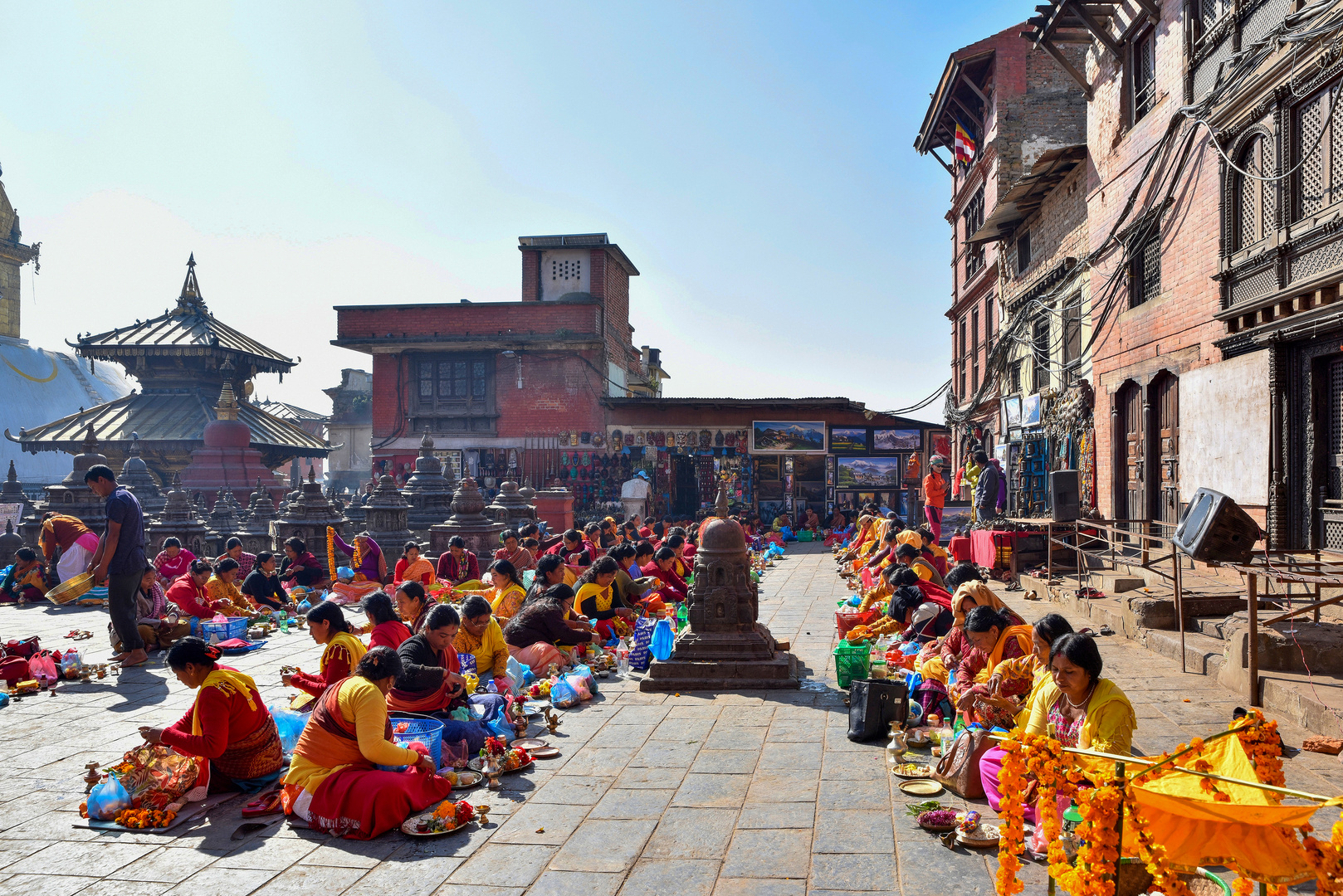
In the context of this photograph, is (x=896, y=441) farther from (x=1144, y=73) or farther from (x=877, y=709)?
(x=877, y=709)

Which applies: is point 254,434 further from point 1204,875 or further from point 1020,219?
point 1204,875

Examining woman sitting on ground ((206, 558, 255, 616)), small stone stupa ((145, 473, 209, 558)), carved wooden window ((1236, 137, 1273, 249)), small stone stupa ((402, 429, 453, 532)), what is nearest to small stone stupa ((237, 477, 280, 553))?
small stone stupa ((145, 473, 209, 558))

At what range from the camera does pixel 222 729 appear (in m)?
5.04

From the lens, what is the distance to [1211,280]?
11.6 metres

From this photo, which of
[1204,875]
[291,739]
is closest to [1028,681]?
[1204,875]

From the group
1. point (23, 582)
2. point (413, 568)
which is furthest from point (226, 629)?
point (23, 582)

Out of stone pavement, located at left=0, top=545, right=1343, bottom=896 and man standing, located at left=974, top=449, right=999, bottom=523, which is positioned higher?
man standing, located at left=974, top=449, right=999, bottom=523

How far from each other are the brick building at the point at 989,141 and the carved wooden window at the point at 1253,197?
878cm

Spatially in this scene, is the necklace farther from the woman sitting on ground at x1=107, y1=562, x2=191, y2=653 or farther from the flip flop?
the woman sitting on ground at x1=107, y1=562, x2=191, y2=653

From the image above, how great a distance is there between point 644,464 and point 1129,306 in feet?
54.2

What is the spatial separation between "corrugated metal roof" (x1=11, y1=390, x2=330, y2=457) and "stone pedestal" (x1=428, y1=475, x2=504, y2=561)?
1399 centimetres

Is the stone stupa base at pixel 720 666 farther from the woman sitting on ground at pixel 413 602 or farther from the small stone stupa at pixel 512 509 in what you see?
the small stone stupa at pixel 512 509

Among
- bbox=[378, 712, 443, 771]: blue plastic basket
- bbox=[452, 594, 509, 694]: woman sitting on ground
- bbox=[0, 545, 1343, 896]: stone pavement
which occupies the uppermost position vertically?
bbox=[452, 594, 509, 694]: woman sitting on ground

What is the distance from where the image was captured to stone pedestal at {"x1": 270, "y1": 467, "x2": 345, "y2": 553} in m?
15.6
